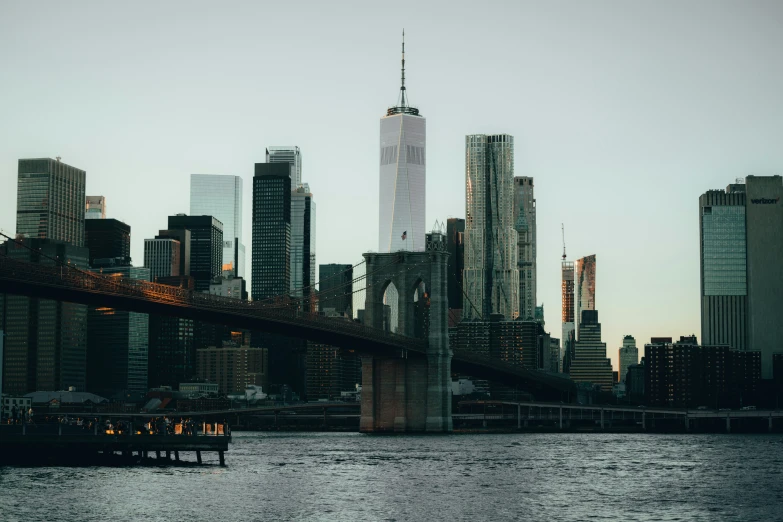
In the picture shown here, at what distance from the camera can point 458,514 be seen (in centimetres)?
4509

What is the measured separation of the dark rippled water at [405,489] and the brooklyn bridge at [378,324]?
40.7ft

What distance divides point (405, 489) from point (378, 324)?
190 feet

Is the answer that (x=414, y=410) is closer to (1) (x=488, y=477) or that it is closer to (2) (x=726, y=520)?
(1) (x=488, y=477)

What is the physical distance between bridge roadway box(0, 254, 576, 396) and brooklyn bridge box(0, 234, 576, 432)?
8 cm

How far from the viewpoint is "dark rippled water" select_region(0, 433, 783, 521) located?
4484 centimetres

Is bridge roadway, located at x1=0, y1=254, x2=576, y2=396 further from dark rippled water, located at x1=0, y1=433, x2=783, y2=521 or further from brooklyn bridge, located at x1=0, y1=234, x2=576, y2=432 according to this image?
dark rippled water, located at x1=0, y1=433, x2=783, y2=521

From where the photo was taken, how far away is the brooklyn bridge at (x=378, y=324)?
79.4 metres

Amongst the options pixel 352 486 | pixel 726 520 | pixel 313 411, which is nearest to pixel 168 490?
pixel 352 486

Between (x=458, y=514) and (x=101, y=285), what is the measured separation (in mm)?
39671

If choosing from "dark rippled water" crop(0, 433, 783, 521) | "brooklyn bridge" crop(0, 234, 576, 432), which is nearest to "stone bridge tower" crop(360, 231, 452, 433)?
"brooklyn bridge" crop(0, 234, 576, 432)

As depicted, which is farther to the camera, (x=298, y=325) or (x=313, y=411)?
(x=313, y=411)

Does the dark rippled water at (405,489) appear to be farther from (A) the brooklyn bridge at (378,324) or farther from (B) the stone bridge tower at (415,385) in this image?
(B) the stone bridge tower at (415,385)

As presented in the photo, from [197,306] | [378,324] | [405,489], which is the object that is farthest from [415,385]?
[405,489]

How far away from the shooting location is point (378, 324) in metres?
112
